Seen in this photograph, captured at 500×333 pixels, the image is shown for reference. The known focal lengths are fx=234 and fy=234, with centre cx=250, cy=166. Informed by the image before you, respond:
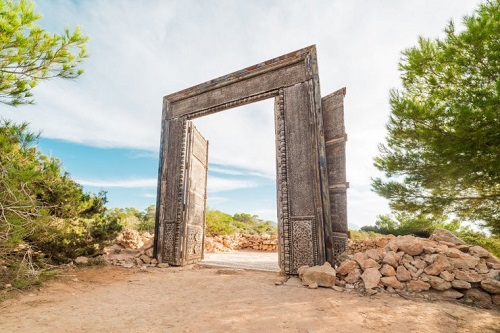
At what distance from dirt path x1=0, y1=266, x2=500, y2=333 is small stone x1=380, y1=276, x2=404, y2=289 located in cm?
21

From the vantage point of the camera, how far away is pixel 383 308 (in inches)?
99.5

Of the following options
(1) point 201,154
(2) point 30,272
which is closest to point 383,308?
(2) point 30,272

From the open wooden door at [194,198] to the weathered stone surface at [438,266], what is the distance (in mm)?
4555

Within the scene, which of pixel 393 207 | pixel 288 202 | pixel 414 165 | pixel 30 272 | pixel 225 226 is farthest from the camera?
pixel 225 226

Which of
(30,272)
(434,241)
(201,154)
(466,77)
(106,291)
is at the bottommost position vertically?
(106,291)

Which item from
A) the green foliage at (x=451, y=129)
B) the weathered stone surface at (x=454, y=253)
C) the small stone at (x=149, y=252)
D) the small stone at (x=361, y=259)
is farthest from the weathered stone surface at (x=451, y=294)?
the small stone at (x=149, y=252)

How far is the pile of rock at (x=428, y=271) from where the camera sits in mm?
2828

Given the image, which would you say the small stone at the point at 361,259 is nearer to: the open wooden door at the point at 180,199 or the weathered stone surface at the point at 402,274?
the weathered stone surface at the point at 402,274

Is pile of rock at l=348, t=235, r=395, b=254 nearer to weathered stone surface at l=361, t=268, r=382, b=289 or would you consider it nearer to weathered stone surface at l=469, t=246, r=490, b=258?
weathered stone surface at l=469, t=246, r=490, b=258

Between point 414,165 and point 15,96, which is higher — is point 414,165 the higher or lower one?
the lower one

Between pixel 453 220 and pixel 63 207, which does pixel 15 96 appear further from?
pixel 453 220

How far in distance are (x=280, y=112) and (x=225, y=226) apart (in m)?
8.31

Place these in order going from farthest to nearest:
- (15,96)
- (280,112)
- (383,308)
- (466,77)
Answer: (466,77) → (280,112) → (15,96) → (383,308)

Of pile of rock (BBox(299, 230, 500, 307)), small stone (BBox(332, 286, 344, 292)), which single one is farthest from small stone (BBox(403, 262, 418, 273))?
small stone (BBox(332, 286, 344, 292))
